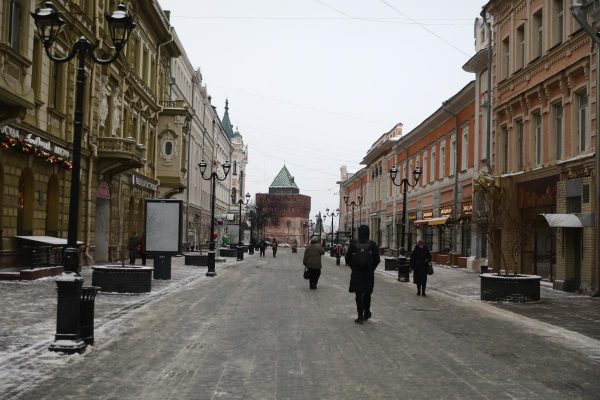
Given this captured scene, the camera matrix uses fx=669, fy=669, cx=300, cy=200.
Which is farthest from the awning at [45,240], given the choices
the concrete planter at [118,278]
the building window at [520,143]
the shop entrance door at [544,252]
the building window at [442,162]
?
the building window at [442,162]

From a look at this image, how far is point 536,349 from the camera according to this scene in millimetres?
9727

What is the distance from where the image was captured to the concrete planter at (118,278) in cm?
1688

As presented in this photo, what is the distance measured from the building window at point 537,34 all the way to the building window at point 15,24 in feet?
58.1

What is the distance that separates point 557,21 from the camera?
23.1 m

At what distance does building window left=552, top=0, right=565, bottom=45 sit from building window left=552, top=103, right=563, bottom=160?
2214mm

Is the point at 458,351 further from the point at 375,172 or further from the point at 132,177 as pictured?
the point at 375,172

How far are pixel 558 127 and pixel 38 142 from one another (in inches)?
684

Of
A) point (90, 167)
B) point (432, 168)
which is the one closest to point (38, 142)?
point (90, 167)

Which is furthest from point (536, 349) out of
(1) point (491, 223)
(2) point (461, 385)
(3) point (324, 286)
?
(3) point (324, 286)

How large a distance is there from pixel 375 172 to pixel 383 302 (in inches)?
2065

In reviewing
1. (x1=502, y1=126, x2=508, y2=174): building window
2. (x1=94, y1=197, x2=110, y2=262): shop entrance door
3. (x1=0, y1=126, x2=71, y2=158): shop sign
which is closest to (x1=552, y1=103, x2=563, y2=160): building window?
(x1=502, y1=126, x2=508, y2=174): building window

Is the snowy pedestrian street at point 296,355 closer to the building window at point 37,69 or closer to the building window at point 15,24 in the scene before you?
the building window at point 15,24

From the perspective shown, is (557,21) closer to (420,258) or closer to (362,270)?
(420,258)

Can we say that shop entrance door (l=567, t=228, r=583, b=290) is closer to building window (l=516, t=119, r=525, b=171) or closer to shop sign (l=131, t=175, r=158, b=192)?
building window (l=516, t=119, r=525, b=171)
